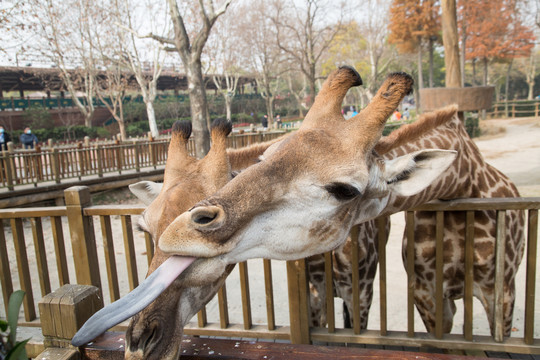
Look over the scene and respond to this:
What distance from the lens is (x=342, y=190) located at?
5.37 feet

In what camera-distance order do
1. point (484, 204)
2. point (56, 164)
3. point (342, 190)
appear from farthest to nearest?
point (56, 164) → point (484, 204) → point (342, 190)

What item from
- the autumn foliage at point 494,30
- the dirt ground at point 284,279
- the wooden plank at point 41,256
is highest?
the autumn foliage at point 494,30

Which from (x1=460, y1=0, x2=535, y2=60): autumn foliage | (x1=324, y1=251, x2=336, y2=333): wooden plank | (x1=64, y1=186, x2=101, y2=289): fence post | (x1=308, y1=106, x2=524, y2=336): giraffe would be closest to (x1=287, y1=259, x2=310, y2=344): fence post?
(x1=324, y1=251, x2=336, y2=333): wooden plank

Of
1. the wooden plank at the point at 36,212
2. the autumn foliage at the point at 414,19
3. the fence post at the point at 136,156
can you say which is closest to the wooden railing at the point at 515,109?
the autumn foliage at the point at 414,19

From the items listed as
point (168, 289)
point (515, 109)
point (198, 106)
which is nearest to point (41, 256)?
point (168, 289)

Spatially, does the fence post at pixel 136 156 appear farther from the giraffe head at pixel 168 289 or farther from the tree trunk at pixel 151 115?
the giraffe head at pixel 168 289

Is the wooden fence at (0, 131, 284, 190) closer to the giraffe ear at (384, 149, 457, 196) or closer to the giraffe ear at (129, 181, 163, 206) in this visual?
the giraffe ear at (129, 181, 163, 206)

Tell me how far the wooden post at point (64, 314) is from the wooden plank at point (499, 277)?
2542mm

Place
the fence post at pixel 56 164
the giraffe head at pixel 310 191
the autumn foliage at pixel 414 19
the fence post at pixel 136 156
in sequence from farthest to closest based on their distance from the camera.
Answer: the autumn foliage at pixel 414 19 → the fence post at pixel 136 156 → the fence post at pixel 56 164 → the giraffe head at pixel 310 191

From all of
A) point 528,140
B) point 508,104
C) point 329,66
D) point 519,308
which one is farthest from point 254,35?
point 519,308

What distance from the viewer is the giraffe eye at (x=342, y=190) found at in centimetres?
161

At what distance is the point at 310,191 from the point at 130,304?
78cm

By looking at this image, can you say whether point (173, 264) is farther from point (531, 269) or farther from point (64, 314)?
point (531, 269)

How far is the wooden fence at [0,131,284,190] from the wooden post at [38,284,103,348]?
11.2m
